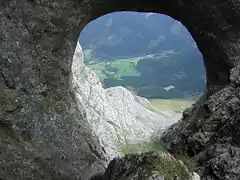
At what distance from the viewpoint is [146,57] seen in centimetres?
12800

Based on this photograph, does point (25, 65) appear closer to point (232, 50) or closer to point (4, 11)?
point (4, 11)

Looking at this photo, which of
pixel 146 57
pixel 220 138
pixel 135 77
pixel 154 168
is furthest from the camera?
pixel 146 57

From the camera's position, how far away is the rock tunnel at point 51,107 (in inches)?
516

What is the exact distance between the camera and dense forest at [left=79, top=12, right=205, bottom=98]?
93369mm

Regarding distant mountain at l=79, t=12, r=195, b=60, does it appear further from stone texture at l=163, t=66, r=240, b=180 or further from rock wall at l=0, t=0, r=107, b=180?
stone texture at l=163, t=66, r=240, b=180

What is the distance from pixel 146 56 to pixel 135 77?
33.4 metres

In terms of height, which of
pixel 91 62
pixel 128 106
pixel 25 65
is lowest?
pixel 91 62

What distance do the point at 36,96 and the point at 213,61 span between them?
10391 mm

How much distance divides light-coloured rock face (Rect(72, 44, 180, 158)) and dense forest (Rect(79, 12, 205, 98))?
4168 centimetres

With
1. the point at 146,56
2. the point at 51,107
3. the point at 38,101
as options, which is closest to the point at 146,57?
the point at 146,56

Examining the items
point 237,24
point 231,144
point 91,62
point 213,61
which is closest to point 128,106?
point 213,61

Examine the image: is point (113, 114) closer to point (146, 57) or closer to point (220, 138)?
point (220, 138)

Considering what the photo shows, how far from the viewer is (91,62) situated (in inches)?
5118

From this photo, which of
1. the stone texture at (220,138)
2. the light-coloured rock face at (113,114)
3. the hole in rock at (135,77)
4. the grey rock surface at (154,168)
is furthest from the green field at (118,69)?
the grey rock surface at (154,168)
